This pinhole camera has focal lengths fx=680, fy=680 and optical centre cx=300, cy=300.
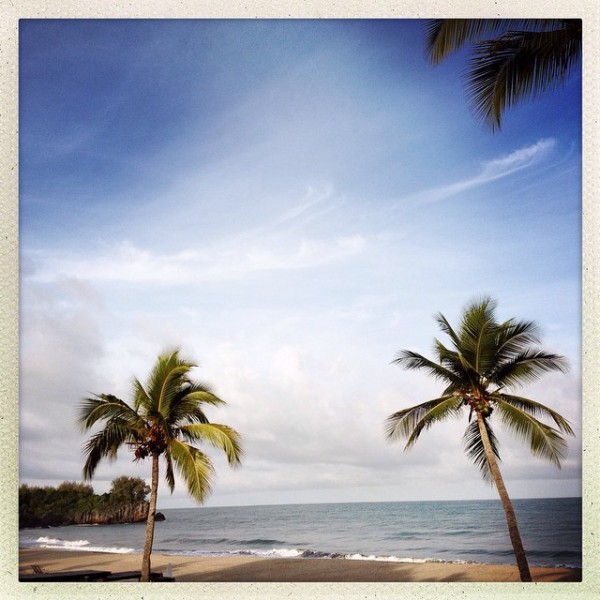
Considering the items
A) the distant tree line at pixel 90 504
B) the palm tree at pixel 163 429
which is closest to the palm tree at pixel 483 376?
the palm tree at pixel 163 429

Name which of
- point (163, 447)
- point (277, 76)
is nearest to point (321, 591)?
point (163, 447)

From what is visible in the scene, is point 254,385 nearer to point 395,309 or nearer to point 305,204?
point 395,309

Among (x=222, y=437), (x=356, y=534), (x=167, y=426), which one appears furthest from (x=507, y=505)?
(x=356, y=534)

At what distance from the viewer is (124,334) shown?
645 cm

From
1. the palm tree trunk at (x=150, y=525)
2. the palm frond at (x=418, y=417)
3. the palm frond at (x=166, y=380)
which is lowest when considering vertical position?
the palm tree trunk at (x=150, y=525)

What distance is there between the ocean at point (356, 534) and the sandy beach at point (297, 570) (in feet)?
1.11

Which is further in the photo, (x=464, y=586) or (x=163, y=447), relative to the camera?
(x=163, y=447)

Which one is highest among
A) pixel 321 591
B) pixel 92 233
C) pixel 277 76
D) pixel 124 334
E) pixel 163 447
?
pixel 277 76

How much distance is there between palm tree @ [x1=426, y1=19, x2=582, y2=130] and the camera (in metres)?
4.87

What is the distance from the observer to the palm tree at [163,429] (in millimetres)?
5500

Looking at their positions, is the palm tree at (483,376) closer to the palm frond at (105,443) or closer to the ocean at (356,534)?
the ocean at (356,534)

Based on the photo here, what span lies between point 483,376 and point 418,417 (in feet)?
2.12

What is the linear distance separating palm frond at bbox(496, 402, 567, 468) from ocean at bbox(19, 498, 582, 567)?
0.40 meters

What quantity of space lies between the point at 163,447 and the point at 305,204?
97.3 inches
